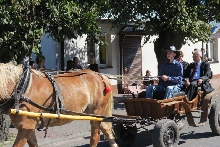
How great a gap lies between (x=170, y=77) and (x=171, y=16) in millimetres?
4566

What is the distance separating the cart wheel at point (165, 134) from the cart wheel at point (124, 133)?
0.75 meters

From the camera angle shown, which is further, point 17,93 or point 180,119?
point 180,119

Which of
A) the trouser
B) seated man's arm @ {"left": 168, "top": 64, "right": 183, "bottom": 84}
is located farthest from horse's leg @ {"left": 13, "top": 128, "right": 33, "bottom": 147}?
the trouser

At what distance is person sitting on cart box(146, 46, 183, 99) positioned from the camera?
25.1 ft

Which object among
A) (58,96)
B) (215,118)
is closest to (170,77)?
(215,118)

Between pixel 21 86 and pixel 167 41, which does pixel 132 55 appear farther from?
pixel 21 86

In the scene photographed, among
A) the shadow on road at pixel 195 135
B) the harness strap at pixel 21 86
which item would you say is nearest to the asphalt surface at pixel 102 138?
the shadow on road at pixel 195 135

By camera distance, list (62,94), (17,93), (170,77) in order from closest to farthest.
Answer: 1. (17,93)
2. (62,94)
3. (170,77)

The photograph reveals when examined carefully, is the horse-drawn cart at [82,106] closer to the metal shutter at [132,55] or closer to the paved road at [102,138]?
the paved road at [102,138]

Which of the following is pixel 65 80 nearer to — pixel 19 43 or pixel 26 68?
pixel 26 68

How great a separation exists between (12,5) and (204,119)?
14.7ft

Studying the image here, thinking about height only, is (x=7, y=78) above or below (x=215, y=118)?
above

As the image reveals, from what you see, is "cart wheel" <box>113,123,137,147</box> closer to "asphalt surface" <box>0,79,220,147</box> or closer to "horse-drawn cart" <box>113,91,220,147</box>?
"horse-drawn cart" <box>113,91,220,147</box>

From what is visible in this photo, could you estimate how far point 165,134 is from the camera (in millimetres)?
7043
